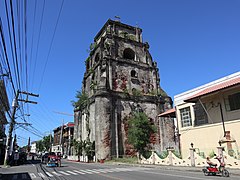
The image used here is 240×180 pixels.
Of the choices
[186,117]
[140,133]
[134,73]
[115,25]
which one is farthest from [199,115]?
[115,25]

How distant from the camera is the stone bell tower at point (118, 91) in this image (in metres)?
27.7

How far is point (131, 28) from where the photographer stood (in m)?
37.5

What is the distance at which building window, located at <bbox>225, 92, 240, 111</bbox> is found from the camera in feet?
53.4

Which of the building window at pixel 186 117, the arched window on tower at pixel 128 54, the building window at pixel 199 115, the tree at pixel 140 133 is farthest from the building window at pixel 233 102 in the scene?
the arched window on tower at pixel 128 54

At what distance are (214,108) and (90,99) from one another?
765 inches

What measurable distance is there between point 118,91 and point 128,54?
8512 mm

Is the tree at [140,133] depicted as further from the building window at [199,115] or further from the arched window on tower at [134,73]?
the arched window on tower at [134,73]

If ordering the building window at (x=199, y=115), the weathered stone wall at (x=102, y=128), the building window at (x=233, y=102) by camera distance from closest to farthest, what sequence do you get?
the building window at (x=233, y=102) < the building window at (x=199, y=115) < the weathered stone wall at (x=102, y=128)

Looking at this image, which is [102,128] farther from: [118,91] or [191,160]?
[191,160]

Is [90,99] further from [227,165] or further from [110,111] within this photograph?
[227,165]

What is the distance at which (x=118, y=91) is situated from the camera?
30.5m

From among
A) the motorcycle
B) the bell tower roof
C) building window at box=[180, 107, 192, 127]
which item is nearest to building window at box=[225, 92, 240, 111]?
building window at box=[180, 107, 192, 127]

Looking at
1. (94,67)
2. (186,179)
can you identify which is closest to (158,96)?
(94,67)

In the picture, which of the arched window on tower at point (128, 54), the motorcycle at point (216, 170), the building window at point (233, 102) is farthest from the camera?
the arched window on tower at point (128, 54)
